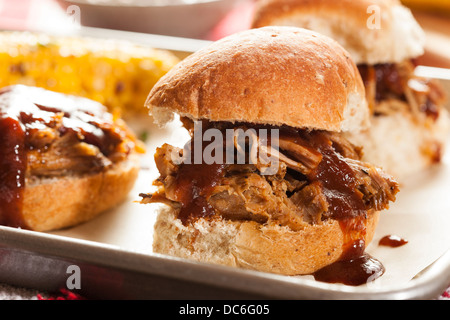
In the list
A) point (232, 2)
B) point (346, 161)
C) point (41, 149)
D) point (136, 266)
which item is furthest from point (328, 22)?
point (232, 2)

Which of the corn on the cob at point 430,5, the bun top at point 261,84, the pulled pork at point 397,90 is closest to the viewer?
the bun top at point 261,84

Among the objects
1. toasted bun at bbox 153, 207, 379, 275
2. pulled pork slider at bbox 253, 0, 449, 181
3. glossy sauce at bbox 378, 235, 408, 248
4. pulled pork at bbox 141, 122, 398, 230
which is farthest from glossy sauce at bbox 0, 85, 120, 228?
glossy sauce at bbox 378, 235, 408, 248

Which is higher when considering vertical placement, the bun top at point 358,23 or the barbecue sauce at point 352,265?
the bun top at point 358,23

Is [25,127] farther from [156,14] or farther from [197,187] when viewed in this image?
[156,14]

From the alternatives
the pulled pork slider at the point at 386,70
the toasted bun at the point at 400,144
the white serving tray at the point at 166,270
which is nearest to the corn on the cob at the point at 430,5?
the pulled pork slider at the point at 386,70

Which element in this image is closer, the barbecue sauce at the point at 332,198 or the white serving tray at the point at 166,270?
the white serving tray at the point at 166,270

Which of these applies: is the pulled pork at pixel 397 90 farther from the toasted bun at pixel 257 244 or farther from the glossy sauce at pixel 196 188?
the glossy sauce at pixel 196 188

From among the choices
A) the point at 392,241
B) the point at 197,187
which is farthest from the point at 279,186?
the point at 392,241
